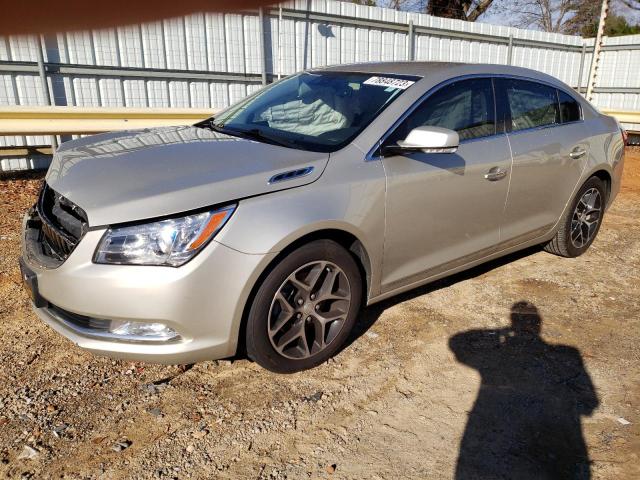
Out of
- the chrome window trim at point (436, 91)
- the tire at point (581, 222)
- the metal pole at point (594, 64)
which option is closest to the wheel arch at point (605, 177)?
the tire at point (581, 222)

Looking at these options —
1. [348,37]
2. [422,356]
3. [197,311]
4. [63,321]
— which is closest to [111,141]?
[63,321]

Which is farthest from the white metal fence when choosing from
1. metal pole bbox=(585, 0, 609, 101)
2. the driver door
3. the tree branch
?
the tree branch

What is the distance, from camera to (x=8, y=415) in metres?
2.60

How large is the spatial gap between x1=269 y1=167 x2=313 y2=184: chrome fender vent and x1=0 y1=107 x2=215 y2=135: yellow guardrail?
4.70m

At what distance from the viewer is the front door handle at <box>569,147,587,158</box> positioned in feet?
14.2

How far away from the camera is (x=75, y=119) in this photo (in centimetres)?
664

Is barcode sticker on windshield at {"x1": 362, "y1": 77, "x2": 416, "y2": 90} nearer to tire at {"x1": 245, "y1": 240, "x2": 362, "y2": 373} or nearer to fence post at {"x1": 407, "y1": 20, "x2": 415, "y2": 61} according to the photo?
tire at {"x1": 245, "y1": 240, "x2": 362, "y2": 373}

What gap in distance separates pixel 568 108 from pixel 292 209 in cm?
300

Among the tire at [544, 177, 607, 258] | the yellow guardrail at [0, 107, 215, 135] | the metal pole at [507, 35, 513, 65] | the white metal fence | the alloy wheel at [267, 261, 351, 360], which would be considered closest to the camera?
the alloy wheel at [267, 261, 351, 360]

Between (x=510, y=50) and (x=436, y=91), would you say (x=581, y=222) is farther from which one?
(x=510, y=50)

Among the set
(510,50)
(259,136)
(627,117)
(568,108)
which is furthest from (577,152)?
(510,50)

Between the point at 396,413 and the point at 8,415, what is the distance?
1.87m

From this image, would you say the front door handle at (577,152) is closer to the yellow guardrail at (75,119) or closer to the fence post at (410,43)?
the yellow guardrail at (75,119)

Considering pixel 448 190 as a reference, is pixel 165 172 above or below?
above
